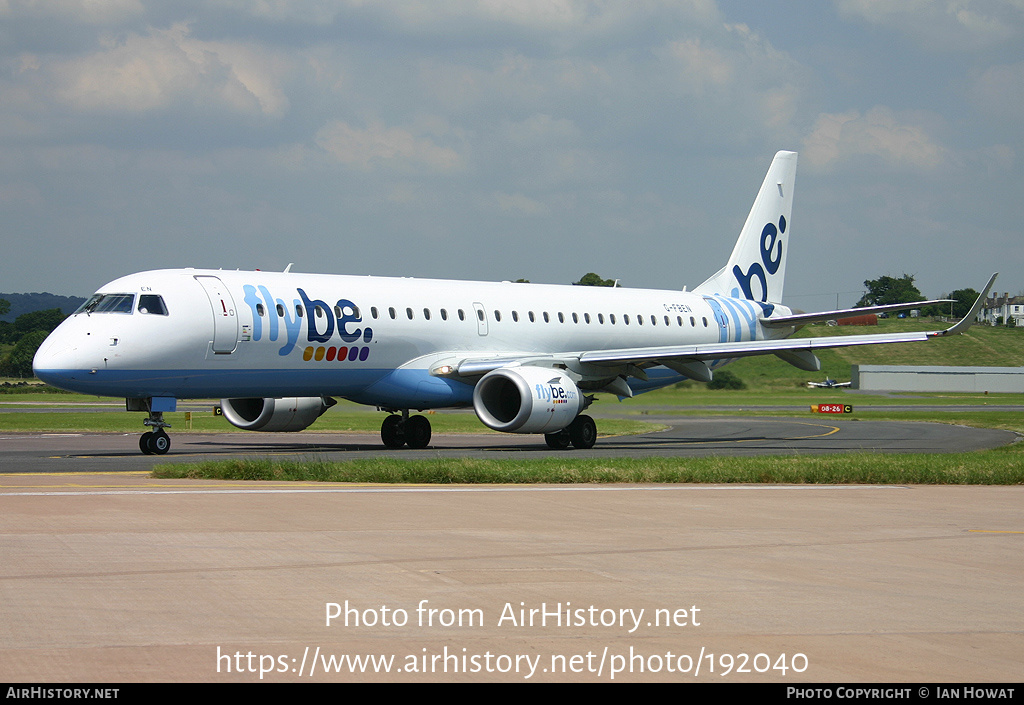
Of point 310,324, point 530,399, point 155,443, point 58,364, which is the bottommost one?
point 155,443

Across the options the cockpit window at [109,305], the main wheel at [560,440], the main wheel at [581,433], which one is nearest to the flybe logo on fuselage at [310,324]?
the cockpit window at [109,305]

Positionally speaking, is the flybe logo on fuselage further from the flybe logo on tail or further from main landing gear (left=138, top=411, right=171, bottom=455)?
the flybe logo on tail

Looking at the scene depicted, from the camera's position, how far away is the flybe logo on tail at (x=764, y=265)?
39.7 m

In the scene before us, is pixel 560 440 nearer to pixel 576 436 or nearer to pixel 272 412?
pixel 576 436

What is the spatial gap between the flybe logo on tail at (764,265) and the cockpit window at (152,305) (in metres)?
20.4

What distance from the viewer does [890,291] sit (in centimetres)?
17212

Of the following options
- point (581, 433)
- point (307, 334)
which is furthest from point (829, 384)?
point (307, 334)

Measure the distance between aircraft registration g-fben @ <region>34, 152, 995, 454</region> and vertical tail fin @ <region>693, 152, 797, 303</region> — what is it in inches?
110

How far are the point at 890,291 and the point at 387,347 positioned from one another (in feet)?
508

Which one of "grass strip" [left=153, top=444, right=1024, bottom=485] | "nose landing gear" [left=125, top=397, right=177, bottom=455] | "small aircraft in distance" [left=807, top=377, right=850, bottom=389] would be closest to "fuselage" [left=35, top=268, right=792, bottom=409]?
"nose landing gear" [left=125, top=397, right=177, bottom=455]

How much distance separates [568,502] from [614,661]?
8.62 meters
